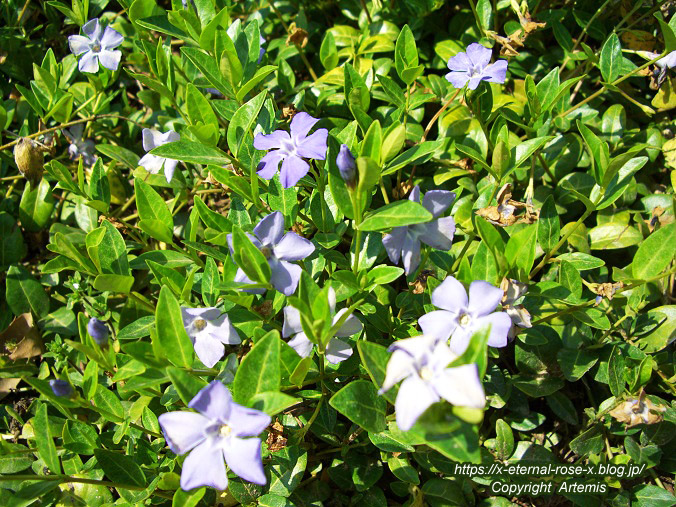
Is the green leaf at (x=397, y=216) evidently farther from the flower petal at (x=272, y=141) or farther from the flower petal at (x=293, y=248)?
the flower petal at (x=272, y=141)

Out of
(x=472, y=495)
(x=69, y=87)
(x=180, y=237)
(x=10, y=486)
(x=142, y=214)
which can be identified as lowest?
(x=472, y=495)

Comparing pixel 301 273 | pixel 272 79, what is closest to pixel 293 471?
pixel 301 273

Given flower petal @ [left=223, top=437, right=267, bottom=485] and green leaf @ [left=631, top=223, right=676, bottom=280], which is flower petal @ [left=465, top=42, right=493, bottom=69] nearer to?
green leaf @ [left=631, top=223, right=676, bottom=280]

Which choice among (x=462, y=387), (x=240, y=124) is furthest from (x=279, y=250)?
(x=462, y=387)

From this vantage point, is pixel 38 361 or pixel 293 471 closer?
pixel 293 471

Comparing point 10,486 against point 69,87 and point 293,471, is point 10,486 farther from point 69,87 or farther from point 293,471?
point 69,87

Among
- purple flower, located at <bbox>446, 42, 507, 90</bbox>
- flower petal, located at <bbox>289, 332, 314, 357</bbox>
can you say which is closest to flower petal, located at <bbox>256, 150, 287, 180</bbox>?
flower petal, located at <bbox>289, 332, 314, 357</bbox>

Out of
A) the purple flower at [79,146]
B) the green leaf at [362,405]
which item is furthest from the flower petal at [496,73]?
the purple flower at [79,146]
